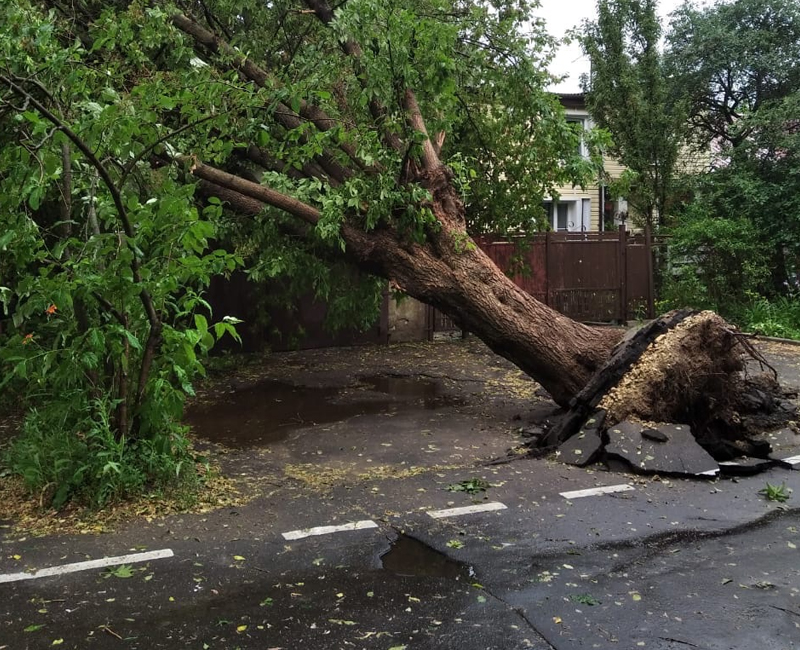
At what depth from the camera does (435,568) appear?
12.5 ft

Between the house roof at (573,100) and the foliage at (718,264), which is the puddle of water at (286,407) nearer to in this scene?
the foliage at (718,264)

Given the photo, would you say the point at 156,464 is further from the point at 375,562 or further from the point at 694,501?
the point at 694,501

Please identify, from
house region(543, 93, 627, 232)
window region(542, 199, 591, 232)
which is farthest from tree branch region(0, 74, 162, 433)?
window region(542, 199, 591, 232)

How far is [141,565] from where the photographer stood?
3775 mm

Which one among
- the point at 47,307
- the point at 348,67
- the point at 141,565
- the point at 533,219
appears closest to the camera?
the point at 141,565

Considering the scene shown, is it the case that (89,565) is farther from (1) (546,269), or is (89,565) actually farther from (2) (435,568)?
(1) (546,269)

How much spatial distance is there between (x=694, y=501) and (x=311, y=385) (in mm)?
5561

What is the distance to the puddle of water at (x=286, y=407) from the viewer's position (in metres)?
7.07

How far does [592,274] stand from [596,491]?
10.5 metres

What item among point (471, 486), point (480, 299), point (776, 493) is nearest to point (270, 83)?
point (480, 299)

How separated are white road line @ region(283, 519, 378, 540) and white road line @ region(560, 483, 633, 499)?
56.8 inches

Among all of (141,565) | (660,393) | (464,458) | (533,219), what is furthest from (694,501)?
(533,219)

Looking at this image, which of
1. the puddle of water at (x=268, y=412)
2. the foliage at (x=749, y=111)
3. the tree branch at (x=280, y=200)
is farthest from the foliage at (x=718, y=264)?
the tree branch at (x=280, y=200)

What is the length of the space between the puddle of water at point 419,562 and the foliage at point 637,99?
47.1 feet
